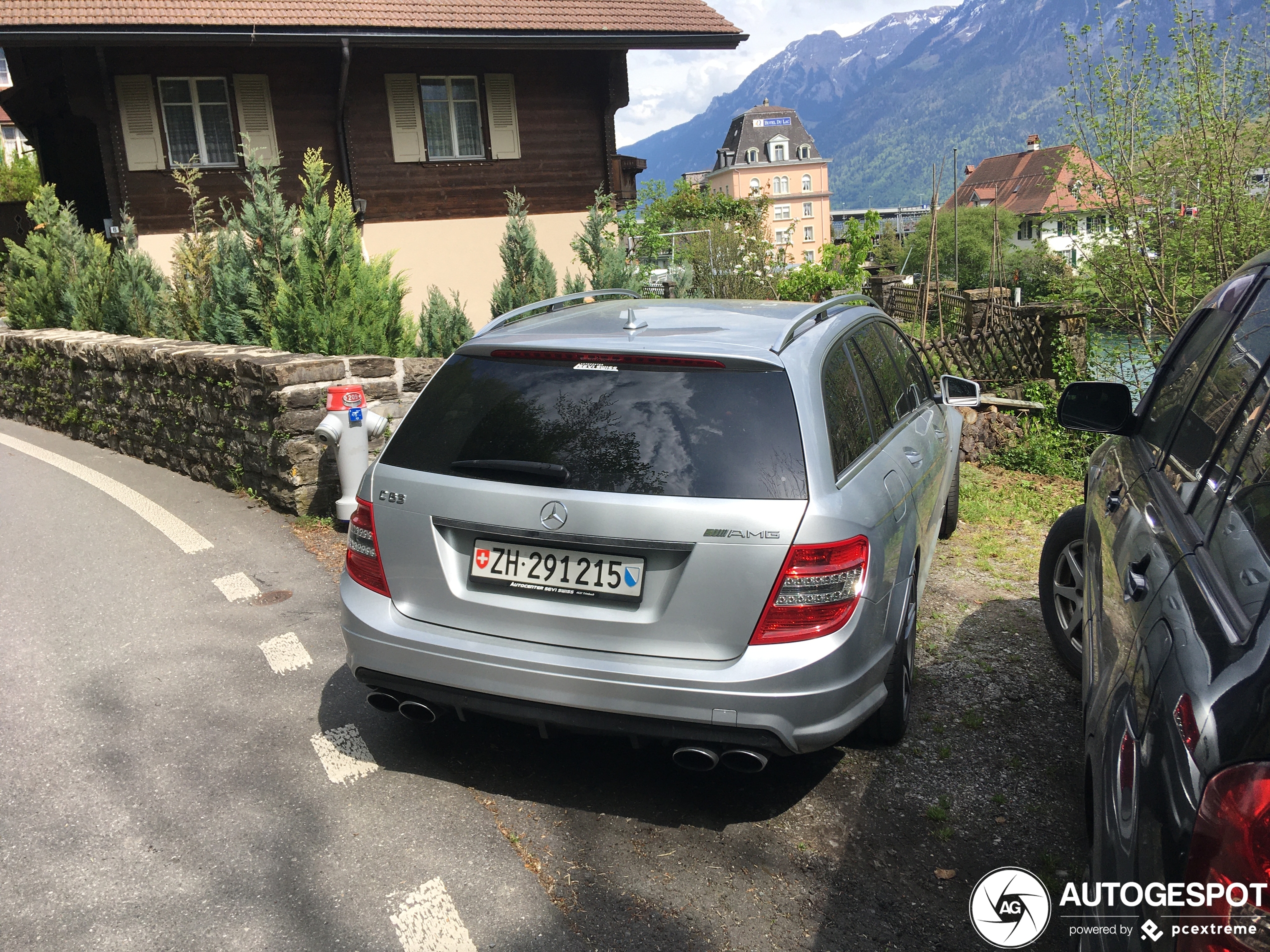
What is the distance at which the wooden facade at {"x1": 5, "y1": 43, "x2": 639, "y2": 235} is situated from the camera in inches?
698

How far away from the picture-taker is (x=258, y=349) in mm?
7734

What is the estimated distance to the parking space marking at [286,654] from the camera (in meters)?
4.59

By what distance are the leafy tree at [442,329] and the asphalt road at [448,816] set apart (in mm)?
7113

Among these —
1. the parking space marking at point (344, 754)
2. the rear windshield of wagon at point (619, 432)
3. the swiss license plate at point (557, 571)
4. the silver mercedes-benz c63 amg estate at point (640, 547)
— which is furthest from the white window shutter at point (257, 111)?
the swiss license plate at point (557, 571)

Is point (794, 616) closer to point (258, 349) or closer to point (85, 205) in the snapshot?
point (258, 349)

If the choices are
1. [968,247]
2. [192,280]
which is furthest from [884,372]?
[968,247]

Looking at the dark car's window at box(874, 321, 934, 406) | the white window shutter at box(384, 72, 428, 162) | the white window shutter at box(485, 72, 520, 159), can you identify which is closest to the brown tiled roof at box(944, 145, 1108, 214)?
the dark car's window at box(874, 321, 934, 406)

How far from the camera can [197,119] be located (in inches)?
719

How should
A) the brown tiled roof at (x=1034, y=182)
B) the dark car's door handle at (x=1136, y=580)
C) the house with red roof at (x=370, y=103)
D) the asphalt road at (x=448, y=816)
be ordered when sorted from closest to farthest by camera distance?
the dark car's door handle at (x=1136, y=580) → the asphalt road at (x=448, y=816) → the brown tiled roof at (x=1034, y=182) → the house with red roof at (x=370, y=103)

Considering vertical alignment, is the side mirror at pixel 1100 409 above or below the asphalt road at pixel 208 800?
above

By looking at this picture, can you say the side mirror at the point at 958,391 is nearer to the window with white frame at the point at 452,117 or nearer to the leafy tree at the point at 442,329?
the leafy tree at the point at 442,329

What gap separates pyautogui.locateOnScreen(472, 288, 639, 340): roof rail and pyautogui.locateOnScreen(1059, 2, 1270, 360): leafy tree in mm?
6909

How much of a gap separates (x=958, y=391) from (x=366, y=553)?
3784 mm

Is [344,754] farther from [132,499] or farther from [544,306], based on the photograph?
[132,499]
